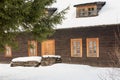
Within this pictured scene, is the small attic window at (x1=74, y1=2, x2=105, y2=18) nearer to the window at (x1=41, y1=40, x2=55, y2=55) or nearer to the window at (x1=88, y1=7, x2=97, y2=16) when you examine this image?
the window at (x1=88, y1=7, x2=97, y2=16)

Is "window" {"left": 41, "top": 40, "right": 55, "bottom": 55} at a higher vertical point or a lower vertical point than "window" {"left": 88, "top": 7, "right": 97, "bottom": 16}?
lower

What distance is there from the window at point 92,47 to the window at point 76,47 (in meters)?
0.83

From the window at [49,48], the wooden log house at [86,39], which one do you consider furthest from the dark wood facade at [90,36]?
the window at [49,48]

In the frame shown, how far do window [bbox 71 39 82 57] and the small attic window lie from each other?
205cm

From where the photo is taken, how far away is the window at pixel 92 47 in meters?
31.8

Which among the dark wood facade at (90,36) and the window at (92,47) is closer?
the dark wood facade at (90,36)

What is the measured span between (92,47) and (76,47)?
1700mm

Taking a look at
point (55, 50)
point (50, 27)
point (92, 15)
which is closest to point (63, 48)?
point (55, 50)

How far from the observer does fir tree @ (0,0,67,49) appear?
62.0ft

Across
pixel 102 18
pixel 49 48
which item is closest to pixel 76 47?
pixel 49 48

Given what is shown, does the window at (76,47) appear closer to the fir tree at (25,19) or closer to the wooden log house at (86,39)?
the wooden log house at (86,39)

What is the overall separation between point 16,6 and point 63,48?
15.8 metres

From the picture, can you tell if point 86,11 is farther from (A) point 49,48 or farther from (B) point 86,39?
(A) point 49,48

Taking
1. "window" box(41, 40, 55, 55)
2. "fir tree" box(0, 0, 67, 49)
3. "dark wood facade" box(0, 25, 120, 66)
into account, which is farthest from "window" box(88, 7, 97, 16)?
"fir tree" box(0, 0, 67, 49)
